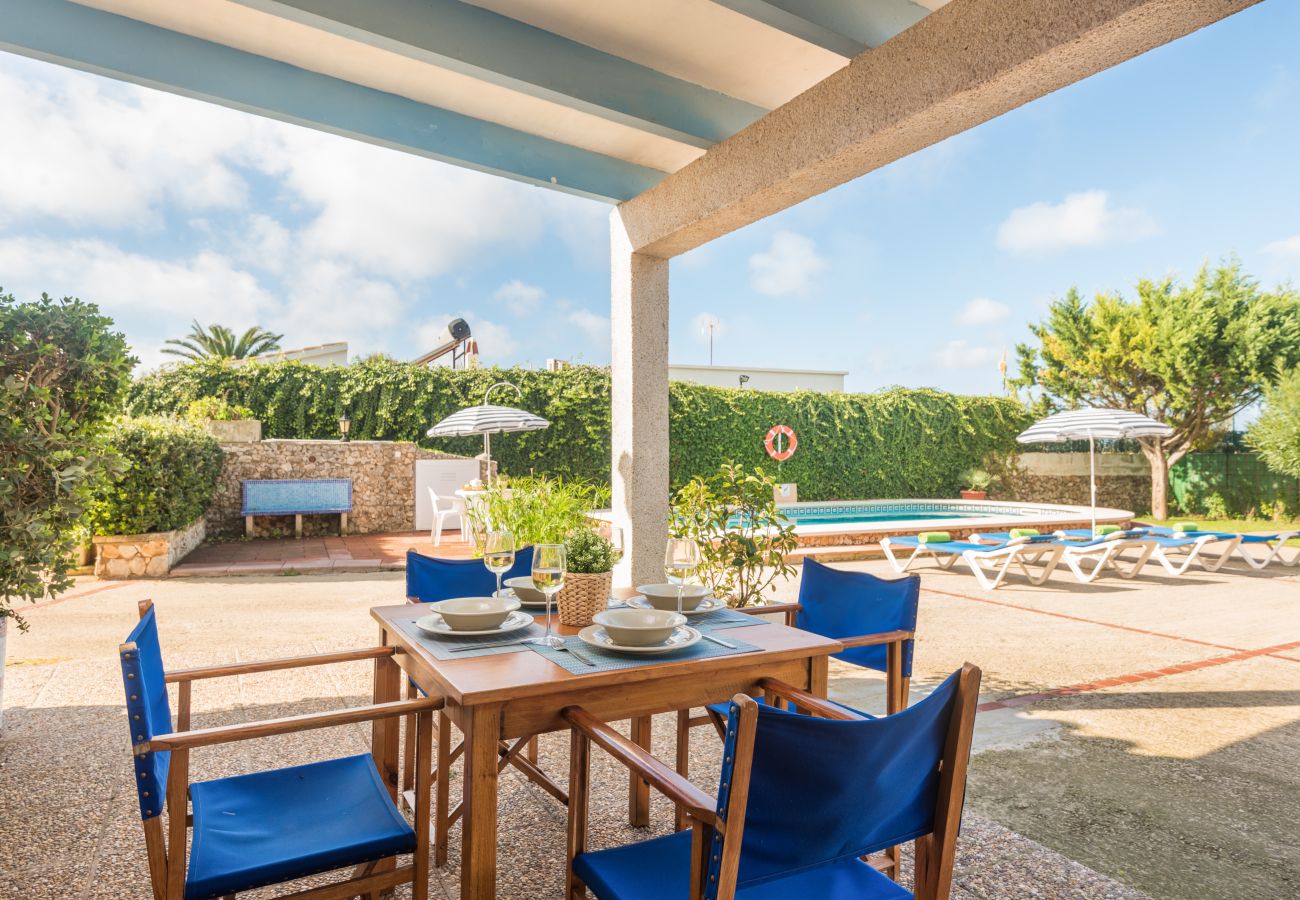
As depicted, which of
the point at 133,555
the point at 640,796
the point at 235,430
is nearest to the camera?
the point at 640,796

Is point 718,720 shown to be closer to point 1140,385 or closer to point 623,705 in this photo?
point 623,705

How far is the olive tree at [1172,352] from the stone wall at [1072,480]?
634mm

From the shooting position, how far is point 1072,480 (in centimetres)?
1547

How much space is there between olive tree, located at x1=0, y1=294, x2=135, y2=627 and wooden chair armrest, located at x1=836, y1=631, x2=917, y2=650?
2987mm

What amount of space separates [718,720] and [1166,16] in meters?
2.28

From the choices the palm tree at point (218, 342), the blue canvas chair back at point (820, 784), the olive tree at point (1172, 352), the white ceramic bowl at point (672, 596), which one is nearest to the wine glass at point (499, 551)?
the white ceramic bowl at point (672, 596)

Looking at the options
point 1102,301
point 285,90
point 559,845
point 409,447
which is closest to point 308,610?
point 285,90

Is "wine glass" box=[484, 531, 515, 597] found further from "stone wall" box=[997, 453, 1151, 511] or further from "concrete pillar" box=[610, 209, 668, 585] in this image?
"stone wall" box=[997, 453, 1151, 511]

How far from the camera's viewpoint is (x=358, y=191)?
40.8 meters

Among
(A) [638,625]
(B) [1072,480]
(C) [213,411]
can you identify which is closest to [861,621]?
(A) [638,625]

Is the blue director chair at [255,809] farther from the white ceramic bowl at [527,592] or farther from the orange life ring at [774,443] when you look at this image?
the orange life ring at [774,443]

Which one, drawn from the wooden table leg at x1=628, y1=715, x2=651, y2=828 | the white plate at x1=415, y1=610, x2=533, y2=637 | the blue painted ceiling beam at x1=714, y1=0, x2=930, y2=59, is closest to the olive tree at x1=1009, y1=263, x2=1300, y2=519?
the blue painted ceiling beam at x1=714, y1=0, x2=930, y2=59

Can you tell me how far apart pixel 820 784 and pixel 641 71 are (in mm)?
3169

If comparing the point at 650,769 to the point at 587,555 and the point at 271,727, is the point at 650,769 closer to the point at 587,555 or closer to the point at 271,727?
the point at 271,727
